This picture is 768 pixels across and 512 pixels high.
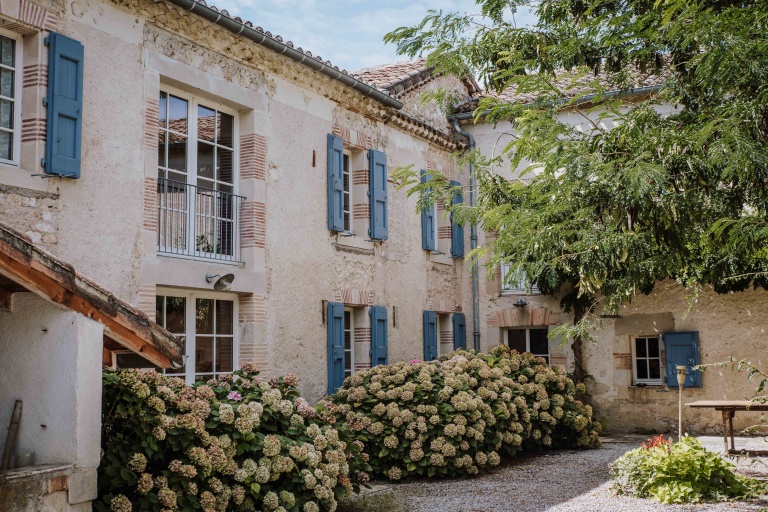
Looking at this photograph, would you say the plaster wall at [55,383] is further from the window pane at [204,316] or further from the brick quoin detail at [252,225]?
the brick quoin detail at [252,225]

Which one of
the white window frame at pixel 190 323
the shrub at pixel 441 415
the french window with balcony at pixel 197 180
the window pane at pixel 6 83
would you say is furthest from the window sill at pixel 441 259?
the window pane at pixel 6 83

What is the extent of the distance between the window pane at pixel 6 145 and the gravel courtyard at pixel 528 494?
407 centimetres

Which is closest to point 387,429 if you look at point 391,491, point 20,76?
point 391,491

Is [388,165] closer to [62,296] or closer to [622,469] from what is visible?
[622,469]

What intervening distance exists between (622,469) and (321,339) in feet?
13.3

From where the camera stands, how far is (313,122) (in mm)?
10406

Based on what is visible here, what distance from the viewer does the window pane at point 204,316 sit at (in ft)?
28.9

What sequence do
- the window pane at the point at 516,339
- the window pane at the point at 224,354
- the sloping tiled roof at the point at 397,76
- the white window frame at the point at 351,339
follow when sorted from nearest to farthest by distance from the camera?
the window pane at the point at 224,354
the white window frame at the point at 351,339
the sloping tiled roof at the point at 397,76
the window pane at the point at 516,339

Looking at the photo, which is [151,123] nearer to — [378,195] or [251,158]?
[251,158]

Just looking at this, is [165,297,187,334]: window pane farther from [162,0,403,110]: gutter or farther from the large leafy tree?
the large leafy tree

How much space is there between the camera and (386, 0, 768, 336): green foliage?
5.18 metres

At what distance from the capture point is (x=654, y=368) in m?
13.1

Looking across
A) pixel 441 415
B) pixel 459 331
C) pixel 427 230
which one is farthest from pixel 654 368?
pixel 441 415

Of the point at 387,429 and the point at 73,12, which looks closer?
the point at 73,12
